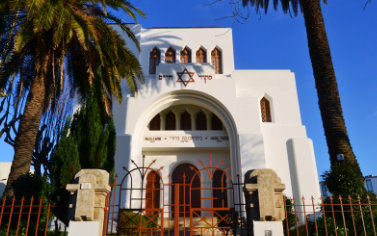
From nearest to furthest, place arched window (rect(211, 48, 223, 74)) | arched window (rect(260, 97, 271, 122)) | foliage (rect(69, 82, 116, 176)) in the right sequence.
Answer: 1. foliage (rect(69, 82, 116, 176))
2. arched window (rect(260, 97, 271, 122))
3. arched window (rect(211, 48, 223, 74))

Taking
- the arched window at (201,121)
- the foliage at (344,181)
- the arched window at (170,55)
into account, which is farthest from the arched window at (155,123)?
the foliage at (344,181)

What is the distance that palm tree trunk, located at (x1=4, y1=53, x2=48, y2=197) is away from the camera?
30.9ft

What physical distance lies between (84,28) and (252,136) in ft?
29.4

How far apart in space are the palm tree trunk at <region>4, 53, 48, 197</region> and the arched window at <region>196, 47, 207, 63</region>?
31.2ft

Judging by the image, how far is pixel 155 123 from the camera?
17.0 meters

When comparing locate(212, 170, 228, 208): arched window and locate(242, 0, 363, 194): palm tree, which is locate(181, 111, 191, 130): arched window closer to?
locate(212, 170, 228, 208): arched window

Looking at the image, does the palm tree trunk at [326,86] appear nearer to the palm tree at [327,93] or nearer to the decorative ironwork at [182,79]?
the palm tree at [327,93]

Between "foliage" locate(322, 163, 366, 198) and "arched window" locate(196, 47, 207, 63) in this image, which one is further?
"arched window" locate(196, 47, 207, 63)

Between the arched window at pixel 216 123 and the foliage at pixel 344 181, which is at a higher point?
the arched window at pixel 216 123

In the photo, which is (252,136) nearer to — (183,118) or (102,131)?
(183,118)

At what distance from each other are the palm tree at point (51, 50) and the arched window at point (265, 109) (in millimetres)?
7629

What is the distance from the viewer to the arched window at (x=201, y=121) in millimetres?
16797

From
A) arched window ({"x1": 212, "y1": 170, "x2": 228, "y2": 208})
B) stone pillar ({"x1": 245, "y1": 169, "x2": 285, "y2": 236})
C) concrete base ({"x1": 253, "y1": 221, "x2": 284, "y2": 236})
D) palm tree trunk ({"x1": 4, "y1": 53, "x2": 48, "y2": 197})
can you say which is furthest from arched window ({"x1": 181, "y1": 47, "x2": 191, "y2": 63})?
concrete base ({"x1": 253, "y1": 221, "x2": 284, "y2": 236})

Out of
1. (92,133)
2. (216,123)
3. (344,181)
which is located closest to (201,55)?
(216,123)
